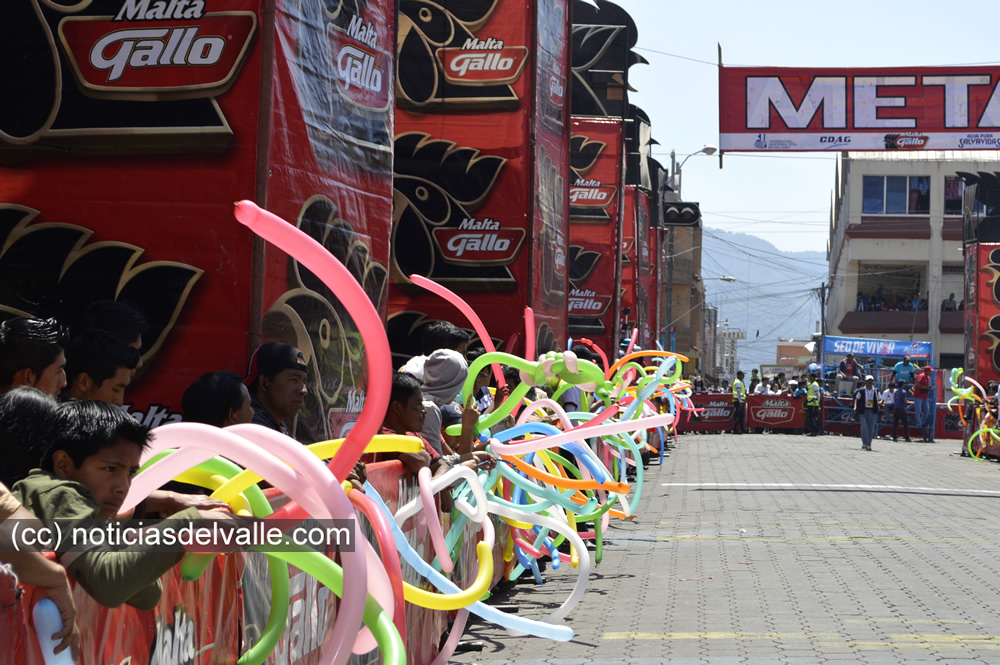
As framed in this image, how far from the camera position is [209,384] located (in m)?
5.15

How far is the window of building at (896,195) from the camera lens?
65688 millimetres

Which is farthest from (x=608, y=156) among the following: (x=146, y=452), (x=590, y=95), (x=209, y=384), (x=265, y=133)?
(x=146, y=452)

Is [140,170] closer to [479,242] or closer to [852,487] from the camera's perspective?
[479,242]

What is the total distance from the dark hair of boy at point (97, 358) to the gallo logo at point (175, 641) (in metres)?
1.70

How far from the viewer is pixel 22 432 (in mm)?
3523

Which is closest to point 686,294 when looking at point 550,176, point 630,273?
point 630,273

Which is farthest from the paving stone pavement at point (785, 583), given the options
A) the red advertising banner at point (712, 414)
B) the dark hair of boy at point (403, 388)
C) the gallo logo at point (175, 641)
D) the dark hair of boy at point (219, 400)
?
the red advertising banner at point (712, 414)

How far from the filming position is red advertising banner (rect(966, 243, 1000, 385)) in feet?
105

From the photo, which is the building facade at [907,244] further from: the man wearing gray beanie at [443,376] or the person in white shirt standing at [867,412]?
the man wearing gray beanie at [443,376]

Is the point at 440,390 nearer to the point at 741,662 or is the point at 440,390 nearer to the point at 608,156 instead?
the point at 741,662

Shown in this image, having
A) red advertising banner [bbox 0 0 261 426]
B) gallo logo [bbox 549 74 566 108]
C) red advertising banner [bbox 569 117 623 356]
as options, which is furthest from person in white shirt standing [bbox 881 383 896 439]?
red advertising banner [bbox 0 0 261 426]

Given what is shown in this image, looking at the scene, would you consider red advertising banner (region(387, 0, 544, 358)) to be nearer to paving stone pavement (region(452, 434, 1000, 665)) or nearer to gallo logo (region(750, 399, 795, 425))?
paving stone pavement (region(452, 434, 1000, 665))

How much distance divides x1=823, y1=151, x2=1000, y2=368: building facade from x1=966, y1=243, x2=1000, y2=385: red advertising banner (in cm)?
3197

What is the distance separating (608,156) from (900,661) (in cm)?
1789
